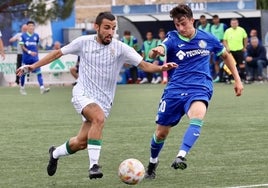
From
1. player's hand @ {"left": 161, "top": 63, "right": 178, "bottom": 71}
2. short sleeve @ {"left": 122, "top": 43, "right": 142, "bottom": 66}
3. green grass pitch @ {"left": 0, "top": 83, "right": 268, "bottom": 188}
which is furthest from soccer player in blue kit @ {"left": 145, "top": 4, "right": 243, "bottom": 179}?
green grass pitch @ {"left": 0, "top": 83, "right": 268, "bottom": 188}

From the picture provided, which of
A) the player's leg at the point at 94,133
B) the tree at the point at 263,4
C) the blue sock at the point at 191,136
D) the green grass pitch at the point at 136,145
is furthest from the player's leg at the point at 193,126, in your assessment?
the tree at the point at 263,4

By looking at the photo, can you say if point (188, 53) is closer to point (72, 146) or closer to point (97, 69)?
point (97, 69)

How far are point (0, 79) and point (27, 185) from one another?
2531cm

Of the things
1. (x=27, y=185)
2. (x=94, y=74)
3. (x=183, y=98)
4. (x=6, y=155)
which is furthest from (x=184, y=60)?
(x=6, y=155)

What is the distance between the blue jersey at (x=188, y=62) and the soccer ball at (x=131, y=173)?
114 cm

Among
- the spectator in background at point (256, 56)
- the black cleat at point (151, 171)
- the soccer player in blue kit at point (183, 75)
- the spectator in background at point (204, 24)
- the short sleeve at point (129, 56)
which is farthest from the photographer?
the spectator in background at point (256, 56)

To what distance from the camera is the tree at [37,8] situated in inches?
1937

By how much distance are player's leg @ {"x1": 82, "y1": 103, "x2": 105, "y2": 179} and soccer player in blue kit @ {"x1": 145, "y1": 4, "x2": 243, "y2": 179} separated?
75 centimetres

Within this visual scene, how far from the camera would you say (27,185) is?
885 centimetres

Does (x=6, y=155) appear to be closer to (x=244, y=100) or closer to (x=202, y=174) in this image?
(x=202, y=174)

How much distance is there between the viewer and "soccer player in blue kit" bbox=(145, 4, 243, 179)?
9273 mm

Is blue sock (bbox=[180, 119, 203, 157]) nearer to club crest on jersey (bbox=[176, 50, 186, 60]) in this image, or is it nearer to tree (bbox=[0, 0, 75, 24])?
club crest on jersey (bbox=[176, 50, 186, 60])

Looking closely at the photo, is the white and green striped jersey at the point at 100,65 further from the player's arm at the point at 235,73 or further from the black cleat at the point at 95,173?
the player's arm at the point at 235,73

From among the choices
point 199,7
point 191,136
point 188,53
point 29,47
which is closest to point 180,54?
point 188,53
